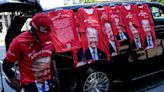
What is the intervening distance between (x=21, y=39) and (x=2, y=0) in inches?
44.0

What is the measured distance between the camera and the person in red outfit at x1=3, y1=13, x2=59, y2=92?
3018mm

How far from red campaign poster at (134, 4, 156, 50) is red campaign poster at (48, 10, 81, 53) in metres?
1.60

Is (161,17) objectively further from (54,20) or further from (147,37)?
(54,20)

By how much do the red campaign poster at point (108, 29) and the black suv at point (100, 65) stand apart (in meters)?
0.19

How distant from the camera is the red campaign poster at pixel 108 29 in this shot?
5430mm

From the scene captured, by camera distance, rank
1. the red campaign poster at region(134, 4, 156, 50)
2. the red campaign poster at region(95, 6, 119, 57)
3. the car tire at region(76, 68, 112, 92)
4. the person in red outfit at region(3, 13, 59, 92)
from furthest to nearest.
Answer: the red campaign poster at region(134, 4, 156, 50)
the red campaign poster at region(95, 6, 119, 57)
the car tire at region(76, 68, 112, 92)
the person in red outfit at region(3, 13, 59, 92)

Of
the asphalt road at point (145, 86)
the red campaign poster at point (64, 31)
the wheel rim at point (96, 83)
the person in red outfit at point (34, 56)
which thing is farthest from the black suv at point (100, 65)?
the person in red outfit at point (34, 56)

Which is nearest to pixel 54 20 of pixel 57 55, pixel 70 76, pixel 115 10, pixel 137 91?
pixel 57 55

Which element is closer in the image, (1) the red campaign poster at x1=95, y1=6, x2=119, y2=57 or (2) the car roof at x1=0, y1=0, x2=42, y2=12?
(2) the car roof at x1=0, y1=0, x2=42, y2=12

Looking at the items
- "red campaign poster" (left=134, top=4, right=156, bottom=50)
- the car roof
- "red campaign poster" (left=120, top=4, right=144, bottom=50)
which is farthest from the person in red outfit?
"red campaign poster" (left=134, top=4, right=156, bottom=50)

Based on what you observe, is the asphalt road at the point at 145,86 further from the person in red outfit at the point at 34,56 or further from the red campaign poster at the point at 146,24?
the person in red outfit at the point at 34,56

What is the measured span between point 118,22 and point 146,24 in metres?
0.76

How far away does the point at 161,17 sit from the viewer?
7.86 m

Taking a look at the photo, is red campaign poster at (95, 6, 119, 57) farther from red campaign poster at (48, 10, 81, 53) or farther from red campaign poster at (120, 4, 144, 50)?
red campaign poster at (48, 10, 81, 53)
